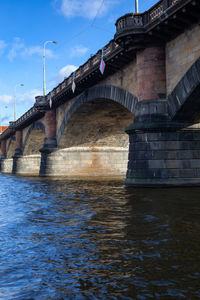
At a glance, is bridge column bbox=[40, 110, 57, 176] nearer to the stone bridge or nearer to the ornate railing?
the ornate railing

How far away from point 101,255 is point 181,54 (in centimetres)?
1169

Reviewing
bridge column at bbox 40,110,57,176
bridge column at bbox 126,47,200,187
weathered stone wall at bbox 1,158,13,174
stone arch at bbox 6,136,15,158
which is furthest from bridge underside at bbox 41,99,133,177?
weathered stone wall at bbox 1,158,13,174

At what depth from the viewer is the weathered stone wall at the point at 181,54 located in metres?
13.3

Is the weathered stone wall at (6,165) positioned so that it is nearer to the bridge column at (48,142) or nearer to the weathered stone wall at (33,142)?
the weathered stone wall at (33,142)

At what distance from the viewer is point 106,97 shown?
21.4m

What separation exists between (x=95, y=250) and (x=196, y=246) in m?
1.47

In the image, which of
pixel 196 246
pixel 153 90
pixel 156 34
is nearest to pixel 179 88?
pixel 153 90

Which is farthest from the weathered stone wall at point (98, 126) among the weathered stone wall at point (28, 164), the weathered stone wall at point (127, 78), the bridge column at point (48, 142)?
the weathered stone wall at point (28, 164)

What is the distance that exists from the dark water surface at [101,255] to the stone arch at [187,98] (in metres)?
6.67

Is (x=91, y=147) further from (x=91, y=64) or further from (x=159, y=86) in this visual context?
(x=159, y=86)

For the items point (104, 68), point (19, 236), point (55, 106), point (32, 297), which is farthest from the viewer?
point (55, 106)

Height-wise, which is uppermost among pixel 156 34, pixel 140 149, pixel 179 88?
pixel 156 34

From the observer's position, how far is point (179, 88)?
14.1 meters

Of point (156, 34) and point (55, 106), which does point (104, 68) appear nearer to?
point (156, 34)
